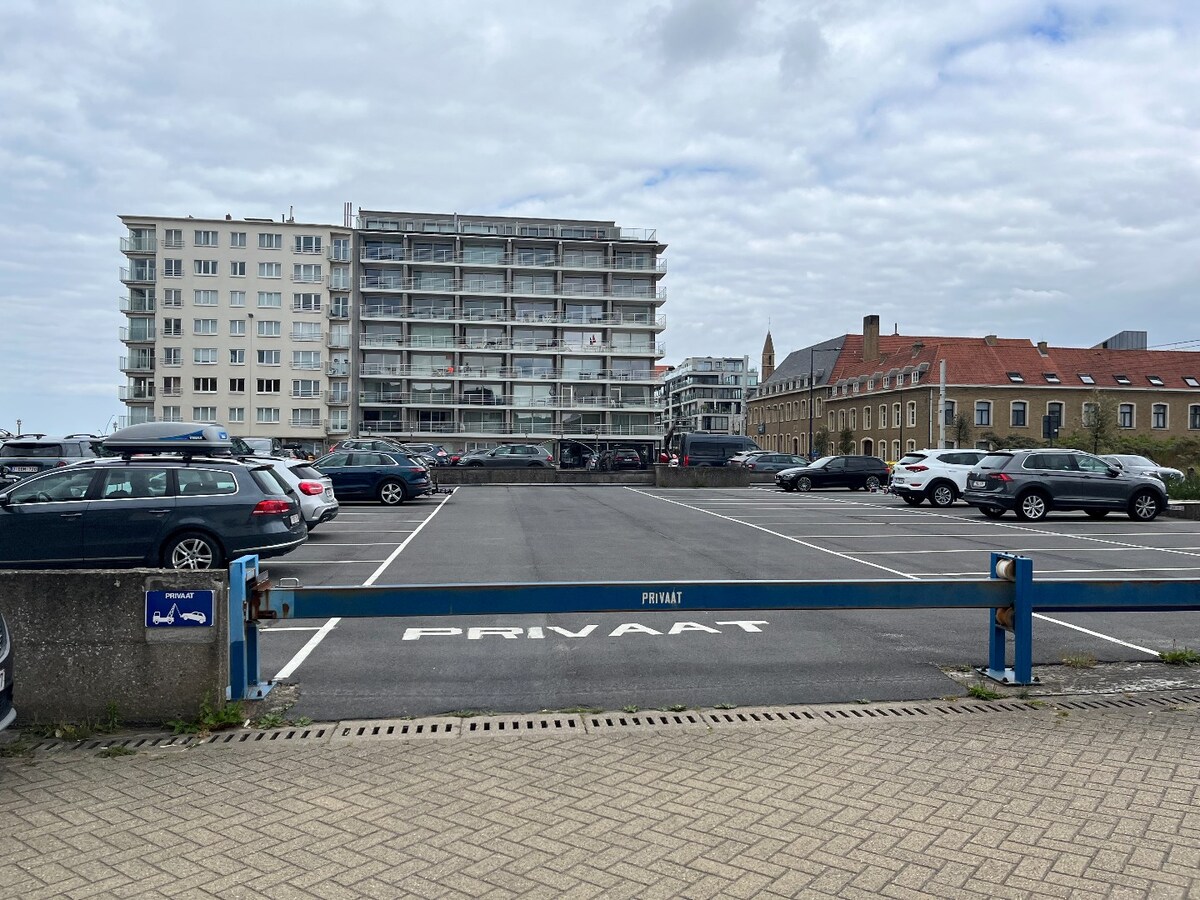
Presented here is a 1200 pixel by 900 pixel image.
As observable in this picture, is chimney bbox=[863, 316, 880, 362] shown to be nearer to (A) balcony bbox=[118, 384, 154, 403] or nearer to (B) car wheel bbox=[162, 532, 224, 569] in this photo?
(A) balcony bbox=[118, 384, 154, 403]

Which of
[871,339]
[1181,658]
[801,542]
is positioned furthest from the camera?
[871,339]

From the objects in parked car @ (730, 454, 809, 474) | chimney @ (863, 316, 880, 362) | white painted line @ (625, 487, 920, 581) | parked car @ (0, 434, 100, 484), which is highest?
chimney @ (863, 316, 880, 362)

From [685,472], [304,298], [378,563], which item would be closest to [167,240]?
[304,298]

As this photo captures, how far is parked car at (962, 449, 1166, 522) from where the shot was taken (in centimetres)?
2288

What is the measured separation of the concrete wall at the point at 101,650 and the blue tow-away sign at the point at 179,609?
0.10 feet

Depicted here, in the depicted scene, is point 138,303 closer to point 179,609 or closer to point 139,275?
point 139,275

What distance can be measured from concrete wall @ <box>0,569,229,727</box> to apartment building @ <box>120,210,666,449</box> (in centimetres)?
6914

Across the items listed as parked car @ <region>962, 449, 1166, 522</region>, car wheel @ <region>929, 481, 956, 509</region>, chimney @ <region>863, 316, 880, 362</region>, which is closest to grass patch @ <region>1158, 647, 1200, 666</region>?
parked car @ <region>962, 449, 1166, 522</region>

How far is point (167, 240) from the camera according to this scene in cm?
7550

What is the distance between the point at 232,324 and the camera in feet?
250

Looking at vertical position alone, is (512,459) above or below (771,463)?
above

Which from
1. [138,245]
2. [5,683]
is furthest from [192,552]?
[138,245]

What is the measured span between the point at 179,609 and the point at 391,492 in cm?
2253

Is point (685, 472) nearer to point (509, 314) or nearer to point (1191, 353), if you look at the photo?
point (509, 314)
